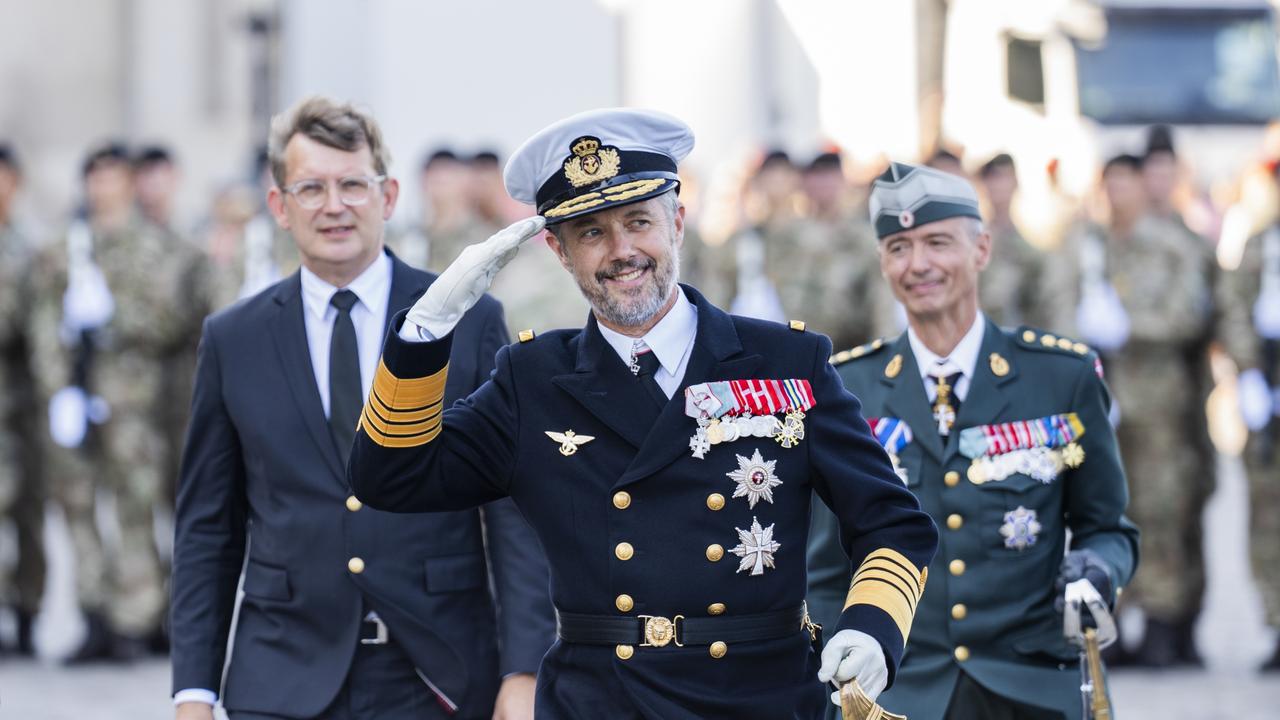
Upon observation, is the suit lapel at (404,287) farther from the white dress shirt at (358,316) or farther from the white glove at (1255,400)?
the white glove at (1255,400)

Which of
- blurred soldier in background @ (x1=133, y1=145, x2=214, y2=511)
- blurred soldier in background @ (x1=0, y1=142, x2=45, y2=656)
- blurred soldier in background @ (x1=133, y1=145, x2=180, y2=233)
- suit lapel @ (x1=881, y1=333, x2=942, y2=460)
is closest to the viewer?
suit lapel @ (x1=881, y1=333, x2=942, y2=460)

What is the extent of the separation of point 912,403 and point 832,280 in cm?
594

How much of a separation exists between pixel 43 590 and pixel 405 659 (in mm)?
6374

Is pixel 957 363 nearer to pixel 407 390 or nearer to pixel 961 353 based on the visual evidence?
pixel 961 353

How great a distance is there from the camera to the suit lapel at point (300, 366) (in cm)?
429

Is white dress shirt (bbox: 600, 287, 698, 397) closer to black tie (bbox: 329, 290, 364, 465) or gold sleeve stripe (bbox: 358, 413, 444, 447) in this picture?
gold sleeve stripe (bbox: 358, 413, 444, 447)

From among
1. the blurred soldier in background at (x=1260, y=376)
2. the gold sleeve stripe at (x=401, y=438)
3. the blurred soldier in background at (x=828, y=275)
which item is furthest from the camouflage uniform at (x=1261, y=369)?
the gold sleeve stripe at (x=401, y=438)

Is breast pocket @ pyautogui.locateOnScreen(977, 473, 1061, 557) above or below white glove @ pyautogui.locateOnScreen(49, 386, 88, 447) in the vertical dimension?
above

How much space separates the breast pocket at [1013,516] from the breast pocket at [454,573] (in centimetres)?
113

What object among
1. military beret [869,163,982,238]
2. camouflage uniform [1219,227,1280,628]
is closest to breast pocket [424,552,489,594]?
military beret [869,163,982,238]

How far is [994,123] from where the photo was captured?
69.5ft

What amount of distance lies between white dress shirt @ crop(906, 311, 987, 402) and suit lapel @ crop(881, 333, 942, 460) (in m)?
0.02

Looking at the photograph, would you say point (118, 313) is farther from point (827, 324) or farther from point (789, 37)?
point (789, 37)

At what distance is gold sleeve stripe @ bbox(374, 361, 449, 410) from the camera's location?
11.5 feet
